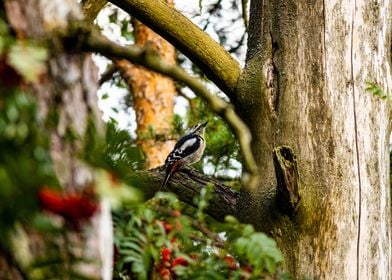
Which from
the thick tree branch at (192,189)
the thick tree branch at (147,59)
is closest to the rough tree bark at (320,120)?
the thick tree branch at (192,189)

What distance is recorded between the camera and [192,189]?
2.76 meters

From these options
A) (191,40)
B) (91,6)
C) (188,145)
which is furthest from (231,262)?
(188,145)

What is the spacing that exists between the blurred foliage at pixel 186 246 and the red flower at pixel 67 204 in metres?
0.42

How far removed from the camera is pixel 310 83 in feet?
7.80

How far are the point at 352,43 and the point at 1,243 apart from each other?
1645 mm

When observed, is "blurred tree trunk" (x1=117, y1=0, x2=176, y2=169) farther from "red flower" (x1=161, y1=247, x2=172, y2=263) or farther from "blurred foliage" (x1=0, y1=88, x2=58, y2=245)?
"blurred foliage" (x1=0, y1=88, x2=58, y2=245)

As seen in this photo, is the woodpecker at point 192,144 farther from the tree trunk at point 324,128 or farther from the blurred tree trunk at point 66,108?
the blurred tree trunk at point 66,108

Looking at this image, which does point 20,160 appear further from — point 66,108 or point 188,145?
point 188,145

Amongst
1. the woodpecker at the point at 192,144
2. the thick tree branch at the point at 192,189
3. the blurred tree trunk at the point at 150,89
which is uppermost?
the blurred tree trunk at the point at 150,89

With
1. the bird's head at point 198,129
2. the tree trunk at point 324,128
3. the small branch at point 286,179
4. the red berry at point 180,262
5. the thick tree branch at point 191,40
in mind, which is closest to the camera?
the red berry at point 180,262

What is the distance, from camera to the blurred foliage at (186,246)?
4.40ft

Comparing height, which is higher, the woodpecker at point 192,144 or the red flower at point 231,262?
the woodpecker at point 192,144

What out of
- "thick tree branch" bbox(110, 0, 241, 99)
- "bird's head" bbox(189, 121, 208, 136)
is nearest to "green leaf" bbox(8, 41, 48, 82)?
"thick tree branch" bbox(110, 0, 241, 99)

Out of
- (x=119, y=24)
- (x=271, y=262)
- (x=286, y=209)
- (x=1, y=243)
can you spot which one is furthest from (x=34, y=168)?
(x=119, y=24)
